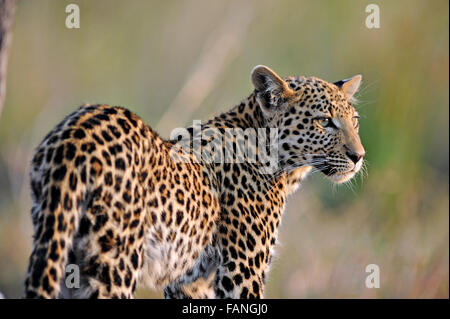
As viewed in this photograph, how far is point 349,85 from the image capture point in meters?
8.39

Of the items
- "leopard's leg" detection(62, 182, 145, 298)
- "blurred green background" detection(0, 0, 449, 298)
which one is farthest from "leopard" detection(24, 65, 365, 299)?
"blurred green background" detection(0, 0, 449, 298)

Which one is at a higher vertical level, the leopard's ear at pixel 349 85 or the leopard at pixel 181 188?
the leopard's ear at pixel 349 85

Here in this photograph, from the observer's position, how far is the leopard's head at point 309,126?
7617 millimetres


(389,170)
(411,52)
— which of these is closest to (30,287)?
(389,170)

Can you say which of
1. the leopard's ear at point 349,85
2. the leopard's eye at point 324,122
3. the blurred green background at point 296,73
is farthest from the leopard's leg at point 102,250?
the blurred green background at point 296,73

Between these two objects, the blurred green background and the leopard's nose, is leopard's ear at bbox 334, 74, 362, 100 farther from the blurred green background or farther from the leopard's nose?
the blurred green background

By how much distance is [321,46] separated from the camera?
20531 mm

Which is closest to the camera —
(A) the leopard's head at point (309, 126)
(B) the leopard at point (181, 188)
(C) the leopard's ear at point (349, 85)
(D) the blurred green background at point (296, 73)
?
(B) the leopard at point (181, 188)

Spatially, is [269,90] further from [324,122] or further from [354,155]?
[354,155]

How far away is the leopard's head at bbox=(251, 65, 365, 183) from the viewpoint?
25.0 ft

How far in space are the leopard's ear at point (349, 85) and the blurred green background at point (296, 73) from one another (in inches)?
148

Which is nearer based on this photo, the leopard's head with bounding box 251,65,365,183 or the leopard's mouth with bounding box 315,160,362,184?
the leopard's head with bounding box 251,65,365,183

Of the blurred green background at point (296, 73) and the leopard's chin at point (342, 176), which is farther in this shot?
the blurred green background at point (296, 73)

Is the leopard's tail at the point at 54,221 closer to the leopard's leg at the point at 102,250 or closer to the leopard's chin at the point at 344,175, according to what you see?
the leopard's leg at the point at 102,250
